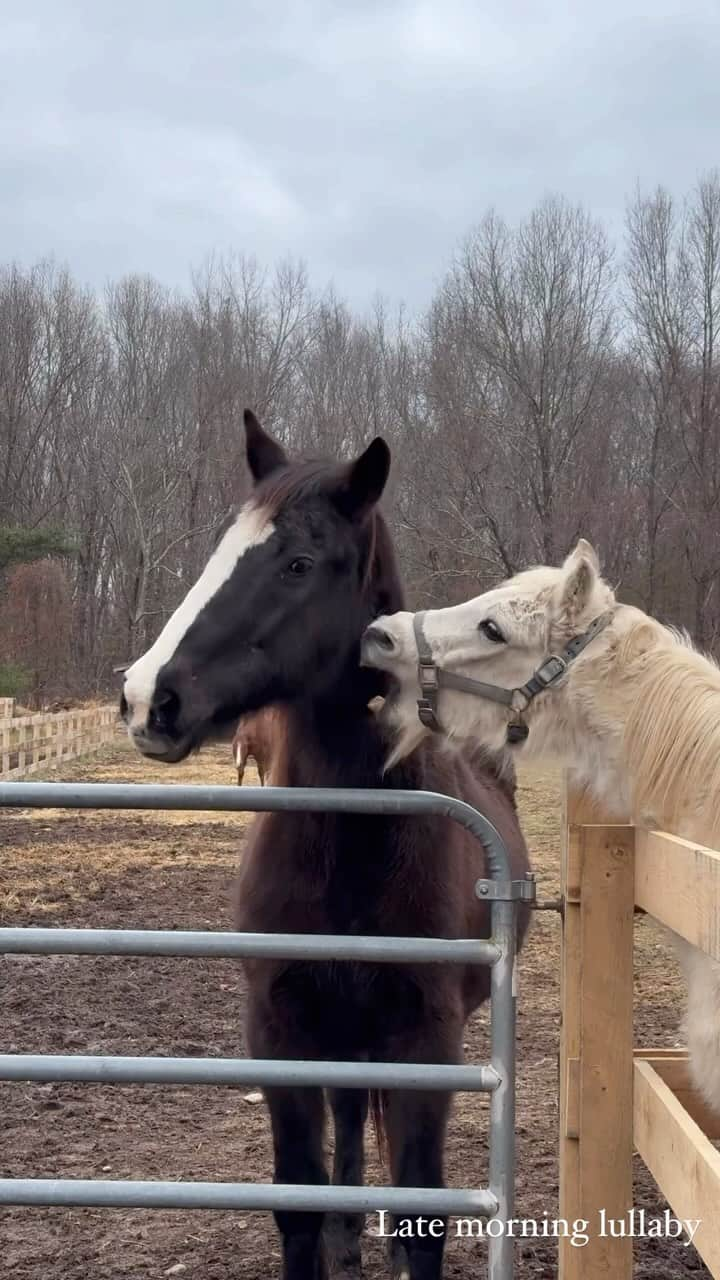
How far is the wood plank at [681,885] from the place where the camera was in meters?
1.78

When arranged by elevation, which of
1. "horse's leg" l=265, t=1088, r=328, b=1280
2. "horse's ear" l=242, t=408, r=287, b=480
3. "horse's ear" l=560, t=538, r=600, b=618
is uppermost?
"horse's ear" l=242, t=408, r=287, b=480

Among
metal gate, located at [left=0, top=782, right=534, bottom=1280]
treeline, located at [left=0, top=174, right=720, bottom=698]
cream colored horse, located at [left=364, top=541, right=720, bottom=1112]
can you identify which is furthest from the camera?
treeline, located at [left=0, top=174, right=720, bottom=698]

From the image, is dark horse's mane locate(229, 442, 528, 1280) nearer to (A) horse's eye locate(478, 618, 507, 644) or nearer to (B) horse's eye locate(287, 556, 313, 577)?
(B) horse's eye locate(287, 556, 313, 577)

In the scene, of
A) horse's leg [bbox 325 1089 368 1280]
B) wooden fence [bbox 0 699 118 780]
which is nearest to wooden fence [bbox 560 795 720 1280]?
horse's leg [bbox 325 1089 368 1280]

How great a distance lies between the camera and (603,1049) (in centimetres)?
247

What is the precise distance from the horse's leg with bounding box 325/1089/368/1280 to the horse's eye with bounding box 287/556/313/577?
171 cm

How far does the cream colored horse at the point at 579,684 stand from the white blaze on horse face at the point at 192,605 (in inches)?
14.0

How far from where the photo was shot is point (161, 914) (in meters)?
7.37

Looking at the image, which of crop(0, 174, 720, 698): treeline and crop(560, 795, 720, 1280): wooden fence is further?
crop(0, 174, 720, 698): treeline

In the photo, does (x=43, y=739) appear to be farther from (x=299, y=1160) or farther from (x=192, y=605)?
(x=192, y=605)

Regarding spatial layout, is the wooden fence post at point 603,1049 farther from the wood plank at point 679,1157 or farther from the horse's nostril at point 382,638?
the horse's nostril at point 382,638

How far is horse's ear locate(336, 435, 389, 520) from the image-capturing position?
108 inches

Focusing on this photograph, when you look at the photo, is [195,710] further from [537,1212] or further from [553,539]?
[553,539]

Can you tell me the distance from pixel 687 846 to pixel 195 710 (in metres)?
1.03
